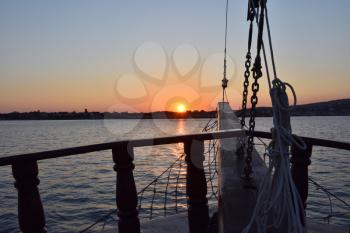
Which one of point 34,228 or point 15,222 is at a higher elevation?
point 34,228

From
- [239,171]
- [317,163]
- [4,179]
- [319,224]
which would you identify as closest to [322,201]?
[319,224]

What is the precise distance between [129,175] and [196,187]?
28.8 inches

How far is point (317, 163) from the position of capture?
100 ft

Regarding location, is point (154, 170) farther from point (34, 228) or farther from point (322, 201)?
point (34, 228)

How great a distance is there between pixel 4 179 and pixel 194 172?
77.1 feet

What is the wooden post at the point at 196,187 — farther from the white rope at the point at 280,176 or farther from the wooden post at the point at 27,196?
the wooden post at the point at 27,196

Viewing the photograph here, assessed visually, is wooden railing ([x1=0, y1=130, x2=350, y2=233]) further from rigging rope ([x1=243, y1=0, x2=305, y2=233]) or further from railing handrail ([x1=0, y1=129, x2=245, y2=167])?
rigging rope ([x1=243, y1=0, x2=305, y2=233])

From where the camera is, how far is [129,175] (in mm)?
2742

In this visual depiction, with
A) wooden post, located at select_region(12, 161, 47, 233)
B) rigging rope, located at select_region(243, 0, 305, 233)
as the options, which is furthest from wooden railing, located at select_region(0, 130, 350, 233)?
rigging rope, located at select_region(243, 0, 305, 233)

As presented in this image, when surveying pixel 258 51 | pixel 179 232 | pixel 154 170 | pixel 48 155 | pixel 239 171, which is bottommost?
pixel 154 170

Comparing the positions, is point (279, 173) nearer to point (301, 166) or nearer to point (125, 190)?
point (301, 166)

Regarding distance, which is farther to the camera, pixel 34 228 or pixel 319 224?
pixel 319 224

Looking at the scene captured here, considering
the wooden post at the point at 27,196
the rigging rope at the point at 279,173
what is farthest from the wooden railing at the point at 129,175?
the rigging rope at the point at 279,173

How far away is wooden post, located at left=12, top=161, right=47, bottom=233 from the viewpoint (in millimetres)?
2340
